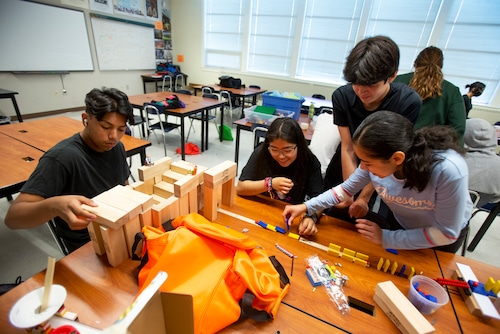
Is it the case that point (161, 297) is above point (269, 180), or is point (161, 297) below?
above

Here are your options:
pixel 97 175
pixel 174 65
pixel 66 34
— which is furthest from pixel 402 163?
pixel 174 65

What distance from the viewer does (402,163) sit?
925 millimetres

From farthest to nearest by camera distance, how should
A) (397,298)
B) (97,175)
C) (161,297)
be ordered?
1. (97,175)
2. (397,298)
3. (161,297)

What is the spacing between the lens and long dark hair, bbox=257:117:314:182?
1.33 m

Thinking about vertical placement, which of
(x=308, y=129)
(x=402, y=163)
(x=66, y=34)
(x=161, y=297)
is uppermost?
(x=66, y=34)

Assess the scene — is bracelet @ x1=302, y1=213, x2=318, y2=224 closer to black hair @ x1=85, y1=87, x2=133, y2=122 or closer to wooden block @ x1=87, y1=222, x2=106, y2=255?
A: wooden block @ x1=87, y1=222, x2=106, y2=255

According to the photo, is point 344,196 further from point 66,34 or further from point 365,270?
point 66,34

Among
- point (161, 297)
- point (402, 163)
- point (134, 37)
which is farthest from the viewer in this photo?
point (134, 37)

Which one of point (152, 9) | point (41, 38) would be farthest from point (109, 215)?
point (152, 9)

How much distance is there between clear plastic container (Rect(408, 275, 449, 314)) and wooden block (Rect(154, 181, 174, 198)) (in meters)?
0.98

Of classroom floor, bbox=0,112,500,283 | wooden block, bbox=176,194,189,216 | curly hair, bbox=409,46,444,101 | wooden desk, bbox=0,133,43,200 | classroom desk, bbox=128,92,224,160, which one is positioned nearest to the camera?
wooden block, bbox=176,194,189,216

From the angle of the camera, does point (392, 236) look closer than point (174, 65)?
Yes

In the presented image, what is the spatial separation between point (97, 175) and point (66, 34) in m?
5.82

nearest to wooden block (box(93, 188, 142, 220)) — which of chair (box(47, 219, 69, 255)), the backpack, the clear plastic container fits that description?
chair (box(47, 219, 69, 255))
